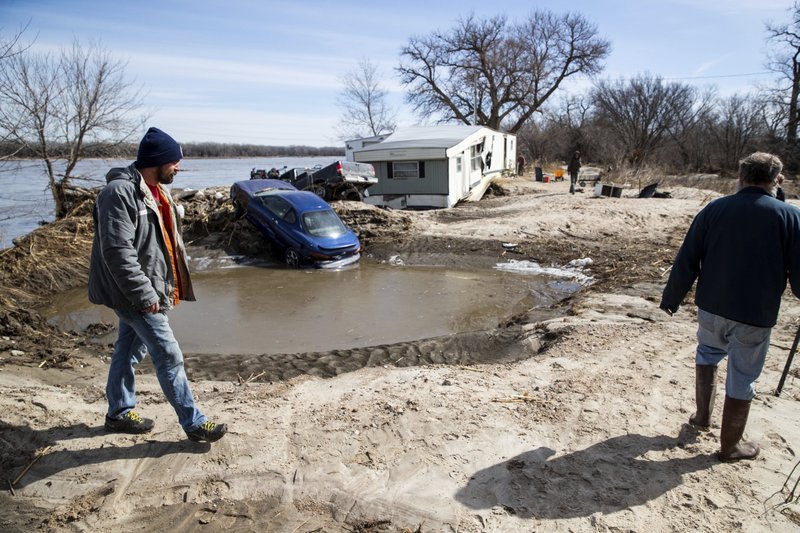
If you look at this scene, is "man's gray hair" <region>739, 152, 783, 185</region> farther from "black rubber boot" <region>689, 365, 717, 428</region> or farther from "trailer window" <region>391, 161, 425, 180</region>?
"trailer window" <region>391, 161, 425, 180</region>

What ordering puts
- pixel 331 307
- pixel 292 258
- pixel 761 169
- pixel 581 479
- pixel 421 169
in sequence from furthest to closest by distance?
pixel 421 169 < pixel 292 258 < pixel 331 307 < pixel 581 479 < pixel 761 169

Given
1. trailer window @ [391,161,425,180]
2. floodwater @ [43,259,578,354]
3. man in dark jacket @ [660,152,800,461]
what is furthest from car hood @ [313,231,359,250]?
man in dark jacket @ [660,152,800,461]

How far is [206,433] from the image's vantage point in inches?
140

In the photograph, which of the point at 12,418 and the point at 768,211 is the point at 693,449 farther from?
the point at 12,418

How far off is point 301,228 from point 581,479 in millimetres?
10946

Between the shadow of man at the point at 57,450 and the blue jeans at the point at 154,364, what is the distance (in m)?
0.22

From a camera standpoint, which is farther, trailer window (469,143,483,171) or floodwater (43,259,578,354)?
trailer window (469,143,483,171)

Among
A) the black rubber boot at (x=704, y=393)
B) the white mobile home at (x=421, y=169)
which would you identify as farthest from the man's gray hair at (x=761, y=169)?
the white mobile home at (x=421, y=169)

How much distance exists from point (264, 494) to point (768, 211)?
3.57m

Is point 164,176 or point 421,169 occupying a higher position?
point 421,169

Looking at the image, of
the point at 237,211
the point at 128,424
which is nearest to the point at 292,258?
the point at 237,211

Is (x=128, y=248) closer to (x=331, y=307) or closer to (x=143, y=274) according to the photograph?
(x=143, y=274)

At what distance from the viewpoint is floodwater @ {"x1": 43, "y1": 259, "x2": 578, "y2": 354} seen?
26.1 feet

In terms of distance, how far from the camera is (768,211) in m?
3.13
